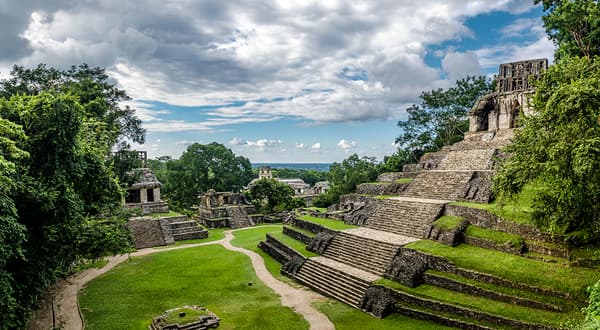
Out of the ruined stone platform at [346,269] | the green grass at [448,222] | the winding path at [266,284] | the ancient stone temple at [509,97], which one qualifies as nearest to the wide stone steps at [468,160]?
the ancient stone temple at [509,97]

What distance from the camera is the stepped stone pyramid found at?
15141 mm

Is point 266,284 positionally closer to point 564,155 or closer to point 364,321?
point 364,321

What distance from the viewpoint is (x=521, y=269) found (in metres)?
12.0

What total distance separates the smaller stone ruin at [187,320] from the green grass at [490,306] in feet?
21.0

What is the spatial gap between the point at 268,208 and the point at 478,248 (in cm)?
2543

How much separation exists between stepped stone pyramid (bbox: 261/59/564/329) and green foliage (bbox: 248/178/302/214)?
41.3ft

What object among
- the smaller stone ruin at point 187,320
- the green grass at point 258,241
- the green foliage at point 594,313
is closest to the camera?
the green foliage at point 594,313

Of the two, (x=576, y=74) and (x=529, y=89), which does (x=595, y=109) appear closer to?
(x=576, y=74)

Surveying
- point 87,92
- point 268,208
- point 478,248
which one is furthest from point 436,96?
point 87,92

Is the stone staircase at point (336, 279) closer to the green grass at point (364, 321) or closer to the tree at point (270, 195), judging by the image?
the green grass at point (364, 321)

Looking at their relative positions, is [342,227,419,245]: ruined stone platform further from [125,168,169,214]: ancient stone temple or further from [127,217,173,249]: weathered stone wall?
[125,168,169,214]: ancient stone temple

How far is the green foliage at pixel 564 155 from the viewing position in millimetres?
9477

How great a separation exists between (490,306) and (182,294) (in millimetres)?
11500

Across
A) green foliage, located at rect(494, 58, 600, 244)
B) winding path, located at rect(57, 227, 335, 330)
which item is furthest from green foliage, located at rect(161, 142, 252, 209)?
green foliage, located at rect(494, 58, 600, 244)
